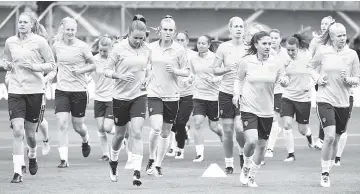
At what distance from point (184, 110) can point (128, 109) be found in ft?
14.2

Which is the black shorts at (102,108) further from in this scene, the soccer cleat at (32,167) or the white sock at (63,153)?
the soccer cleat at (32,167)

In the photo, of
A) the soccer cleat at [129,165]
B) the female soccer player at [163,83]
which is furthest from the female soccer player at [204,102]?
the female soccer player at [163,83]

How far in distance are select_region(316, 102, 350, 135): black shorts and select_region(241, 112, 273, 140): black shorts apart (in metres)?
0.84

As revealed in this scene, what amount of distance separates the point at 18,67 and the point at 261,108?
11.0 ft

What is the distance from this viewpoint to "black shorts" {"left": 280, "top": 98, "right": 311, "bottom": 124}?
62.5ft

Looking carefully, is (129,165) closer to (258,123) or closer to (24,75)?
(24,75)

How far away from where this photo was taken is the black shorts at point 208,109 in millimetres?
17906

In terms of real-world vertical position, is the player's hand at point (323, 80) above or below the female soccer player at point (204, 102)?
above

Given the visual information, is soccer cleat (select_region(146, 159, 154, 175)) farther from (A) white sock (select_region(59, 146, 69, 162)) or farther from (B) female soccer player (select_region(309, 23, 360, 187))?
(B) female soccer player (select_region(309, 23, 360, 187))

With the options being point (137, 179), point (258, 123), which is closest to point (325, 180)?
point (258, 123)

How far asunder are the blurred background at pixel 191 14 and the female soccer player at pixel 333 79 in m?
18.8

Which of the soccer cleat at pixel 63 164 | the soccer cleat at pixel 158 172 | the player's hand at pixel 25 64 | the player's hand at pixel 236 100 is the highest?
the player's hand at pixel 25 64

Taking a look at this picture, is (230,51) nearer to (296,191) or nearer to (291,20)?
(296,191)

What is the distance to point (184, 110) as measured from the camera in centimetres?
1827
